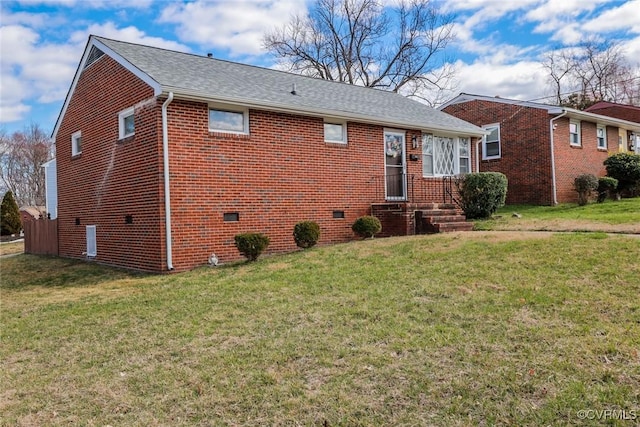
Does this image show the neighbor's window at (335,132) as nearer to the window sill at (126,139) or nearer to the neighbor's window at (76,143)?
the window sill at (126,139)

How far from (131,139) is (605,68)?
146 ft

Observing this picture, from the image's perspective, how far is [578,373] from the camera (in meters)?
3.66

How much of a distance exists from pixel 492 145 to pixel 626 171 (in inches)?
202

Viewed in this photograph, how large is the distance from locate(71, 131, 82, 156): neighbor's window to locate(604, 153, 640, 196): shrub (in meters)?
19.4

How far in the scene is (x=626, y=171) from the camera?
18.3 meters

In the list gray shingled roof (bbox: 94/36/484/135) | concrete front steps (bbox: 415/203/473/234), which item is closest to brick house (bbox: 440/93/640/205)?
gray shingled roof (bbox: 94/36/484/135)

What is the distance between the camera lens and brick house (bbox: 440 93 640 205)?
60.1 ft

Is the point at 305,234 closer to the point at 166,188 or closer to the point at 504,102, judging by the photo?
the point at 166,188

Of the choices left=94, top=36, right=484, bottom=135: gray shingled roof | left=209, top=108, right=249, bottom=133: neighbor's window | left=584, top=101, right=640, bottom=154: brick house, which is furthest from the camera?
left=584, top=101, right=640, bottom=154: brick house

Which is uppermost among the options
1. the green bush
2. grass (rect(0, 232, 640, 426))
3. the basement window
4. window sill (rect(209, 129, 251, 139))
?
window sill (rect(209, 129, 251, 139))

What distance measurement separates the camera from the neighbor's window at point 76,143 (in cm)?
1341

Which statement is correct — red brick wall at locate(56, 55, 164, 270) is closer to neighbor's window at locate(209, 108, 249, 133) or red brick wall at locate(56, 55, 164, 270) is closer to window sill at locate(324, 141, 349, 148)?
neighbor's window at locate(209, 108, 249, 133)

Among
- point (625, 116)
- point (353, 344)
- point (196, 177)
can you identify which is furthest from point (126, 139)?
point (625, 116)

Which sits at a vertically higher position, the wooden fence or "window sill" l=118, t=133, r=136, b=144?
"window sill" l=118, t=133, r=136, b=144
